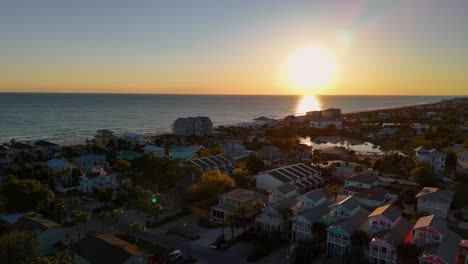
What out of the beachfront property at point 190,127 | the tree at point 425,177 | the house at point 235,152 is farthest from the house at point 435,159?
the beachfront property at point 190,127

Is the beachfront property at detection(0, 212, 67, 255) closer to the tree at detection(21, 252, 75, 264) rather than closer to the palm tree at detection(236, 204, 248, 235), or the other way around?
the tree at detection(21, 252, 75, 264)

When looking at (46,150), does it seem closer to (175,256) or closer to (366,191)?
(175,256)

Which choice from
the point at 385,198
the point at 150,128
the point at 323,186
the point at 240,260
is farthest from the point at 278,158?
the point at 150,128

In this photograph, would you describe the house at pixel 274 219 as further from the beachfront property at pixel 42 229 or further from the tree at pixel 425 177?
the tree at pixel 425 177

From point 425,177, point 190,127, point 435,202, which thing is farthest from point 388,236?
point 190,127

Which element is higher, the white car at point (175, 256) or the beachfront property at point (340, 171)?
the beachfront property at point (340, 171)

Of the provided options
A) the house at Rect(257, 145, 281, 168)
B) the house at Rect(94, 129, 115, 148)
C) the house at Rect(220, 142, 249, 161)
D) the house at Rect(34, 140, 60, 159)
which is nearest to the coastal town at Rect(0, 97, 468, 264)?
the house at Rect(257, 145, 281, 168)
